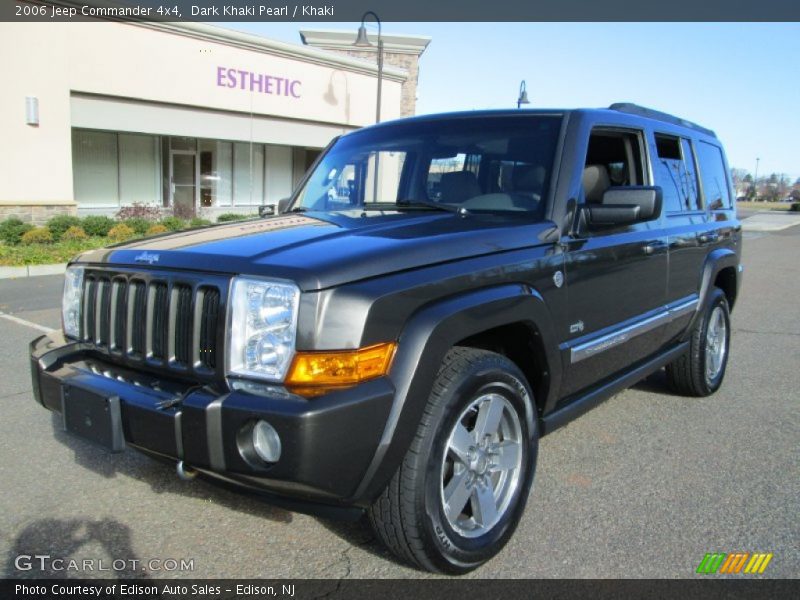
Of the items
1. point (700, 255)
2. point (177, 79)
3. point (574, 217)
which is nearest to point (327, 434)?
point (574, 217)

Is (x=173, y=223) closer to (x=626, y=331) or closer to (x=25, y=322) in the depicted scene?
(x=25, y=322)

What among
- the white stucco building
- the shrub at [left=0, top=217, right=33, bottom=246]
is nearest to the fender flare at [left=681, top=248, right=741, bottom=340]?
the shrub at [left=0, top=217, right=33, bottom=246]

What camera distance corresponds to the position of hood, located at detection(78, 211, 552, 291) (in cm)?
229

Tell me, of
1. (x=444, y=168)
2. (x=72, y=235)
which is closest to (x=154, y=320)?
(x=444, y=168)

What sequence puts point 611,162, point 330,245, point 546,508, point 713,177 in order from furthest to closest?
point 713,177 → point 611,162 → point 546,508 → point 330,245

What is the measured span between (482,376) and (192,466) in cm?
112

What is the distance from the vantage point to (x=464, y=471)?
104 inches

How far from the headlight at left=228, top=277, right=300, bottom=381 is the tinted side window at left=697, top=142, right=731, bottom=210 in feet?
12.6

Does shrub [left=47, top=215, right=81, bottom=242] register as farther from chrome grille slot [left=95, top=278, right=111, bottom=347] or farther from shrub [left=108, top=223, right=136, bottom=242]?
chrome grille slot [left=95, top=278, right=111, bottom=347]

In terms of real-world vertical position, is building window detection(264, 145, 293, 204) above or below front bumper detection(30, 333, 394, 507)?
above

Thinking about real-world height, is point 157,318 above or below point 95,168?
below

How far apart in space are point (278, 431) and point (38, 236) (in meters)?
14.2

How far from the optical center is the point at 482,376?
2559 millimetres

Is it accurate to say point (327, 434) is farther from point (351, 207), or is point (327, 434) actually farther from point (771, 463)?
point (771, 463)
